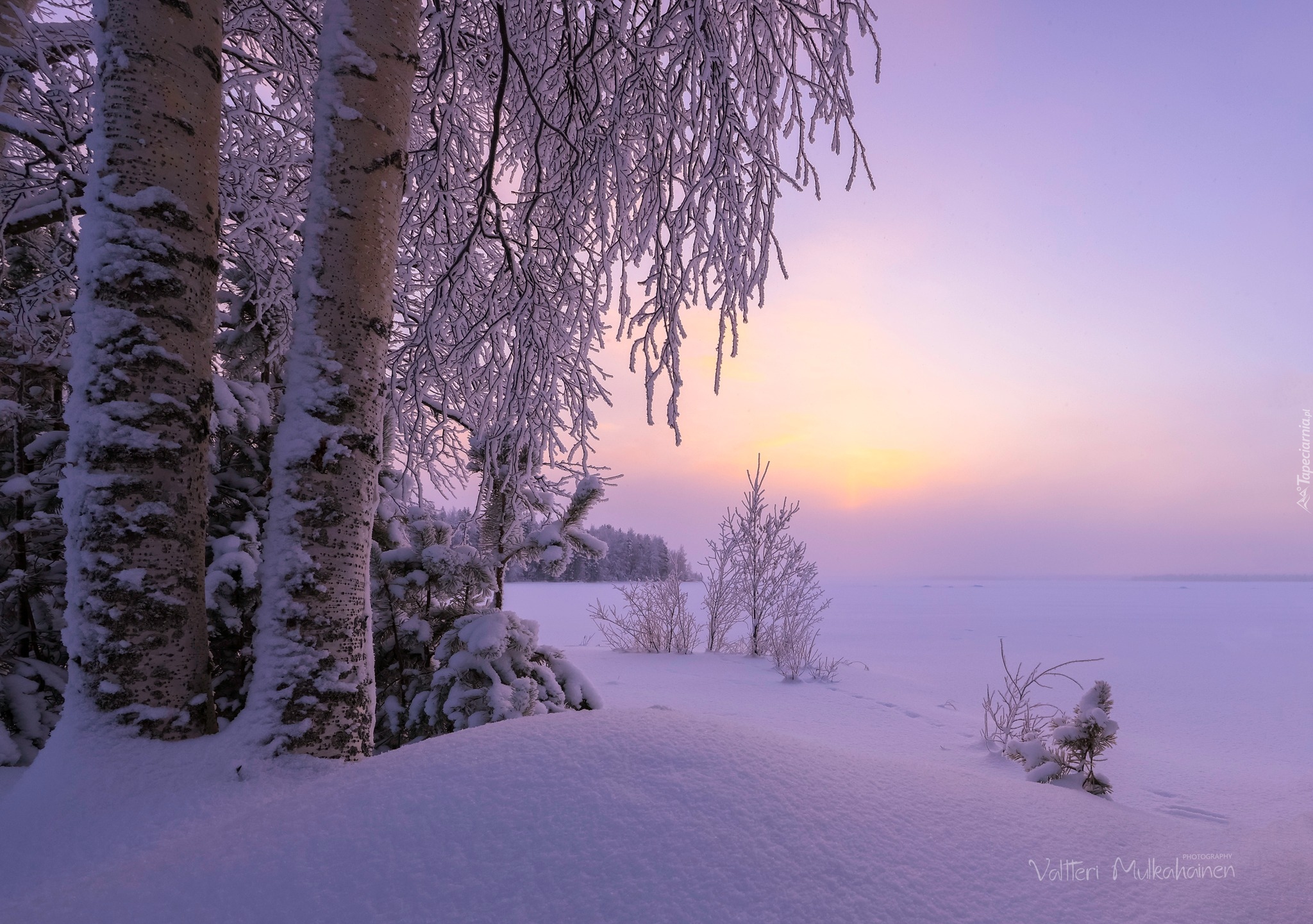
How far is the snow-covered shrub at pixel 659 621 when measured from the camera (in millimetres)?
9406

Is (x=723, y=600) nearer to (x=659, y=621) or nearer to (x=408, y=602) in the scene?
(x=659, y=621)

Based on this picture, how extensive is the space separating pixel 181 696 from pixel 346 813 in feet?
2.75

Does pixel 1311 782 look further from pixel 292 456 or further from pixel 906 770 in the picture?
pixel 292 456

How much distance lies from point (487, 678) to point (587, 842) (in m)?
1.55

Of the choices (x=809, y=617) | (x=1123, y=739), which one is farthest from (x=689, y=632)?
(x=1123, y=739)

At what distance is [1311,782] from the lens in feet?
12.7

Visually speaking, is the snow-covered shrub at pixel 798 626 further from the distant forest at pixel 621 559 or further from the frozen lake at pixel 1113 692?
the distant forest at pixel 621 559

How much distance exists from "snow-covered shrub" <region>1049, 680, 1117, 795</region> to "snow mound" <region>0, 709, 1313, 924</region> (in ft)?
3.93

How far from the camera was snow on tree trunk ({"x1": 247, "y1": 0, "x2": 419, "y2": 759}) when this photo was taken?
1771 millimetres

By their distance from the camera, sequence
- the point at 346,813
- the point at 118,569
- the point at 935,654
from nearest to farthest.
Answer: the point at 346,813 < the point at 118,569 < the point at 935,654

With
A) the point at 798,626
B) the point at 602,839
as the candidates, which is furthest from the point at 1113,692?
the point at 602,839

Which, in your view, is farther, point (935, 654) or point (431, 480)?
point (935, 654)

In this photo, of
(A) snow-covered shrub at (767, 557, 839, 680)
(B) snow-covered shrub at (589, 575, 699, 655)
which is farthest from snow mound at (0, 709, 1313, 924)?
(B) snow-covered shrub at (589, 575, 699, 655)

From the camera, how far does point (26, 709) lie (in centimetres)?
226
